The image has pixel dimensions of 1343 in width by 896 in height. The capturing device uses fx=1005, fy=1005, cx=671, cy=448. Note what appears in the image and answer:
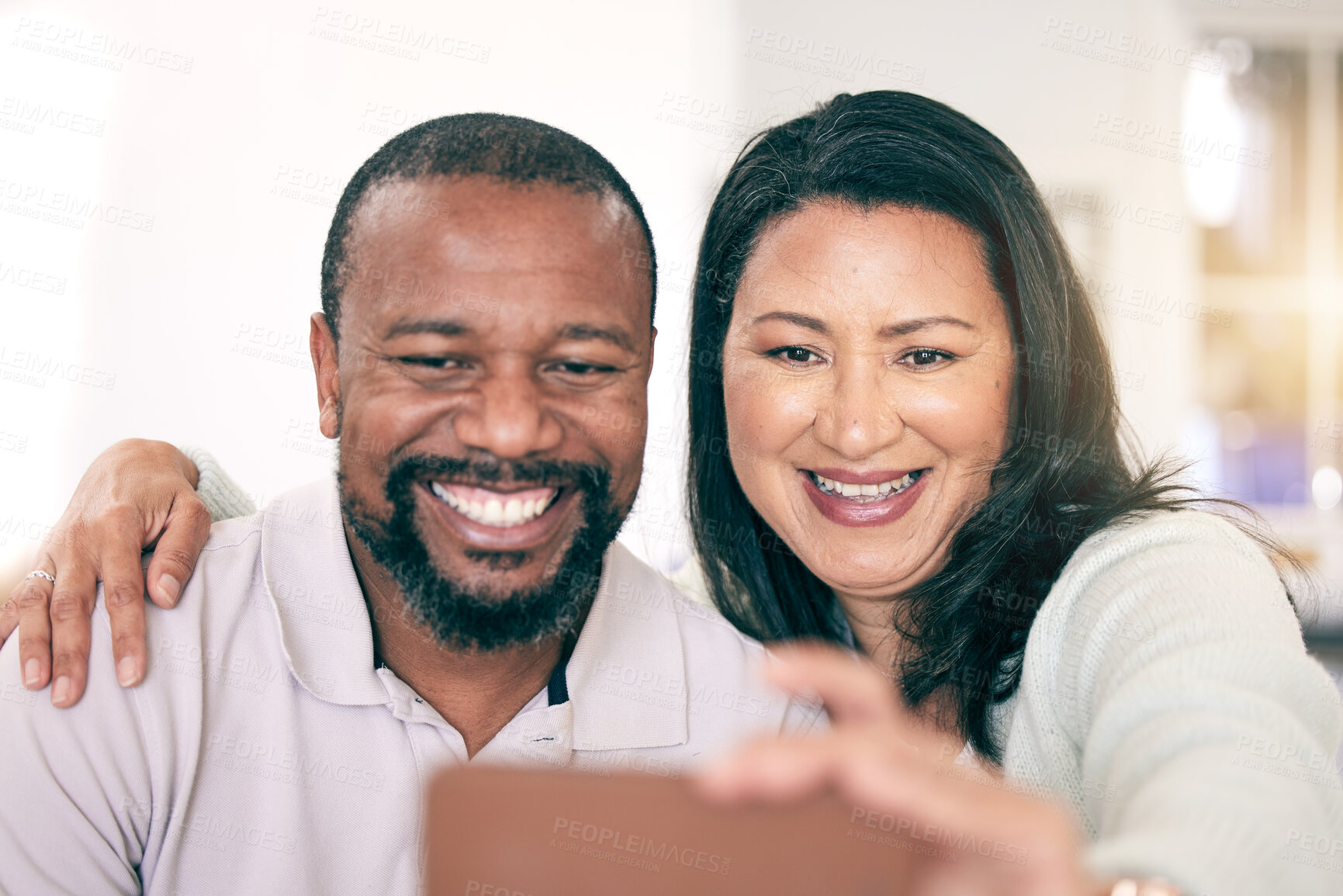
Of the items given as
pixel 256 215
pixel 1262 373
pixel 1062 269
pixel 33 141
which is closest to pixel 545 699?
pixel 1062 269

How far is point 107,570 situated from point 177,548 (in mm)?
68

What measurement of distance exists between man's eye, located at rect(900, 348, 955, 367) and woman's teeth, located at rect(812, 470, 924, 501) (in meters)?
0.15

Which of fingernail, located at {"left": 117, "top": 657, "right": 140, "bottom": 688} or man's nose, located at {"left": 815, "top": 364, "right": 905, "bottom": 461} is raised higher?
man's nose, located at {"left": 815, "top": 364, "right": 905, "bottom": 461}

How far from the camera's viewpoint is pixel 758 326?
1.26m

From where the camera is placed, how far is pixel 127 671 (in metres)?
0.91

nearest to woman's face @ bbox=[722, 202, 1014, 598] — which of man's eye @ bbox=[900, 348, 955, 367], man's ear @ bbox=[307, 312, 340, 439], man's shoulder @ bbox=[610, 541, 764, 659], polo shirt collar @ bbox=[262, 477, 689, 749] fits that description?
man's eye @ bbox=[900, 348, 955, 367]

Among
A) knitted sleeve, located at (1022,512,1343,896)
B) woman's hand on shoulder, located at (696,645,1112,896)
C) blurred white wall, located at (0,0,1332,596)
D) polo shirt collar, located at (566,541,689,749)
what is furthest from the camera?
blurred white wall, located at (0,0,1332,596)

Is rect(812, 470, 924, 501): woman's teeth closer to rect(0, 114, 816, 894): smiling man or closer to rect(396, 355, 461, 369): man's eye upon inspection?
rect(0, 114, 816, 894): smiling man

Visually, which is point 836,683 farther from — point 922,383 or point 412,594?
point 922,383

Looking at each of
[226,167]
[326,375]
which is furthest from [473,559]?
[226,167]

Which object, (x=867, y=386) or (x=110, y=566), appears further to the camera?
(x=867, y=386)

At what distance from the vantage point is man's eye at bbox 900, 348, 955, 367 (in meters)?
1.23

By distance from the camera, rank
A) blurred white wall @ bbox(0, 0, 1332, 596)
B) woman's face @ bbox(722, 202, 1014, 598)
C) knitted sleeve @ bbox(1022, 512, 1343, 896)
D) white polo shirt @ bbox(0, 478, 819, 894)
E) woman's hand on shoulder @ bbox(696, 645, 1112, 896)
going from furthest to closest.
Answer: blurred white wall @ bbox(0, 0, 1332, 596) → woman's face @ bbox(722, 202, 1014, 598) → white polo shirt @ bbox(0, 478, 819, 894) → knitted sleeve @ bbox(1022, 512, 1343, 896) → woman's hand on shoulder @ bbox(696, 645, 1112, 896)

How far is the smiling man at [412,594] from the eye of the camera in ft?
3.06
